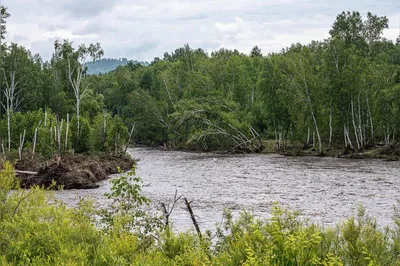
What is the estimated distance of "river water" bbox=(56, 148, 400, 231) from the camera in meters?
24.7

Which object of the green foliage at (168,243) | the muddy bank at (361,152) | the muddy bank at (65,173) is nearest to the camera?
the green foliage at (168,243)

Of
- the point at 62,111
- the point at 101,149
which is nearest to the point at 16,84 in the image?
the point at 62,111

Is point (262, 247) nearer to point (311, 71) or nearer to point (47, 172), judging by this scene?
point (47, 172)

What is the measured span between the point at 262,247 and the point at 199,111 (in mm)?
54142

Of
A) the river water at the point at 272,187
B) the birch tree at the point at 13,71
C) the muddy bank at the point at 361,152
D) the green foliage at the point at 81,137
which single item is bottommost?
the river water at the point at 272,187

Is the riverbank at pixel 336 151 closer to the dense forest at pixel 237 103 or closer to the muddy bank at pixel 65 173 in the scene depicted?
the dense forest at pixel 237 103

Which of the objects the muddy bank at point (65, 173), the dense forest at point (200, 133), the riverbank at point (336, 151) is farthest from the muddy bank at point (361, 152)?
the muddy bank at point (65, 173)

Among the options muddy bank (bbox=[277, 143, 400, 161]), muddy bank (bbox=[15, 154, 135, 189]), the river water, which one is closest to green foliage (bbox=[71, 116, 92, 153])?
the river water

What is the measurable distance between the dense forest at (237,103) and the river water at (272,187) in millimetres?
7683

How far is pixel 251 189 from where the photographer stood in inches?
1291

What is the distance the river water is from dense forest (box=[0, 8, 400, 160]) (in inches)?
302

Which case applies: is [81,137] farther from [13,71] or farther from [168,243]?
[168,243]

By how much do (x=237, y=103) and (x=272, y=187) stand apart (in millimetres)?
36445

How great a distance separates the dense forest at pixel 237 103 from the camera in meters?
52.9
